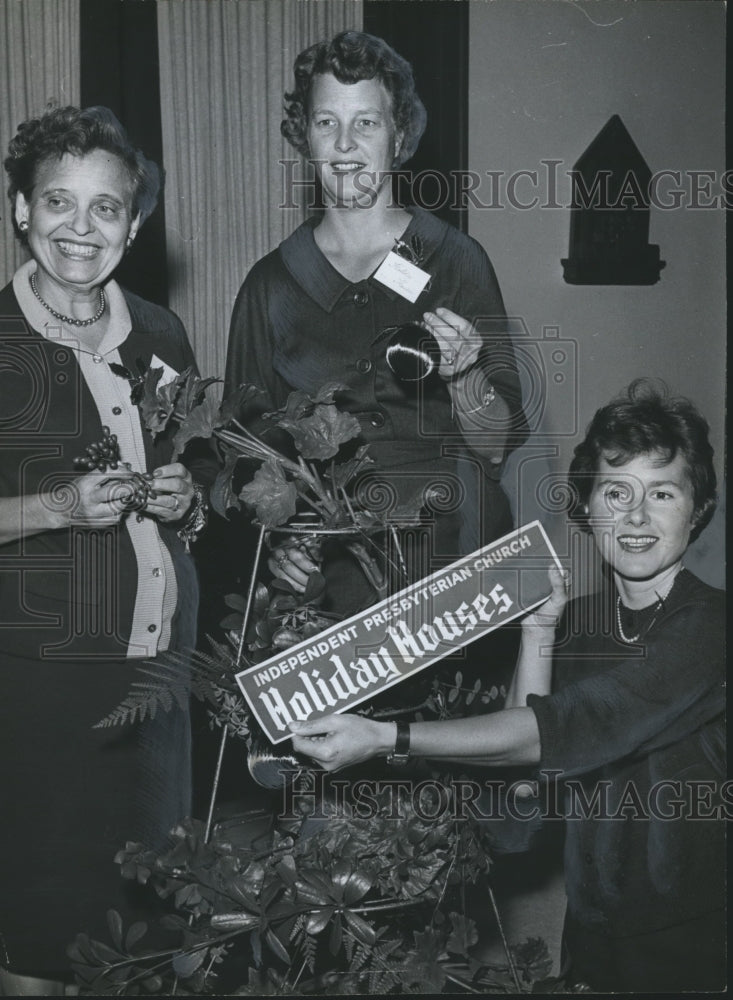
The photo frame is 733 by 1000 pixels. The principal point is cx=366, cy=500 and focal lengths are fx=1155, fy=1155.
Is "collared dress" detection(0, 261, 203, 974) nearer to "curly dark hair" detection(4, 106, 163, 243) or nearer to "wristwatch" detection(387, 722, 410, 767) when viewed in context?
"curly dark hair" detection(4, 106, 163, 243)

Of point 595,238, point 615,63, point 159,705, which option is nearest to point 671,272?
point 595,238

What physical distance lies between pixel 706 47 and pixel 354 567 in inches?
41.1

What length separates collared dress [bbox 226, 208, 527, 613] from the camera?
188 cm

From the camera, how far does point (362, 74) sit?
5.99ft

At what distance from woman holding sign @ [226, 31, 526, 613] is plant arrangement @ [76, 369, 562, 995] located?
0.08m

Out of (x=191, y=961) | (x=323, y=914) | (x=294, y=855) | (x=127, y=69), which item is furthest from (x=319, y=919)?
(x=127, y=69)

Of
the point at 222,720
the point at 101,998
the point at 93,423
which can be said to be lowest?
the point at 101,998

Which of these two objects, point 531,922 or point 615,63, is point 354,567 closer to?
point 531,922

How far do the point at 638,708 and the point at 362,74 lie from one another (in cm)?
110

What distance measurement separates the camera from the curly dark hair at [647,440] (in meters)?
1.87

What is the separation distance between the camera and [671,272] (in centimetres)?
→ 193

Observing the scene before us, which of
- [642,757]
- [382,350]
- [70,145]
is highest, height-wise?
[70,145]

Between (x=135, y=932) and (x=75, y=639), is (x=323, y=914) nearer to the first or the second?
(x=135, y=932)

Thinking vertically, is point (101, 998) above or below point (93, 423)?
below
